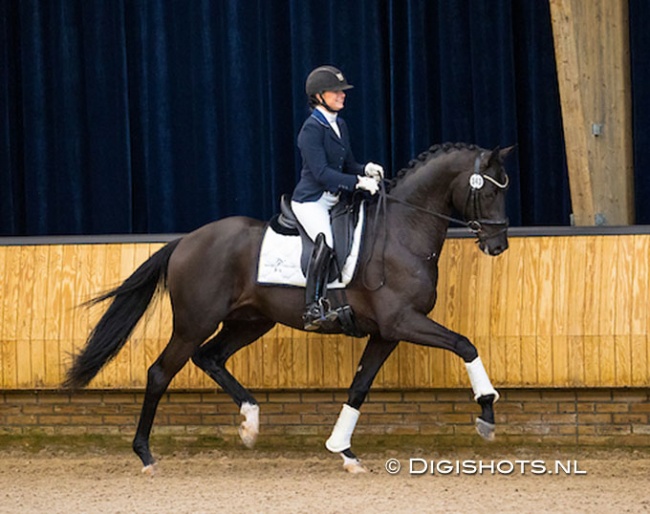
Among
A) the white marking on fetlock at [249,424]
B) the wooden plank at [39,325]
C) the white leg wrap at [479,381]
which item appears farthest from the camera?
the wooden plank at [39,325]

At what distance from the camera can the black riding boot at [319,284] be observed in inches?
292

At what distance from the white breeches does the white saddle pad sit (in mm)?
128

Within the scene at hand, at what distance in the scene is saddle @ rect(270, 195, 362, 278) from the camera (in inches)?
293

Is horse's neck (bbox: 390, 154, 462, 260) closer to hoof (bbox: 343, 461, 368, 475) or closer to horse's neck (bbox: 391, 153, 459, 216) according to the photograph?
horse's neck (bbox: 391, 153, 459, 216)

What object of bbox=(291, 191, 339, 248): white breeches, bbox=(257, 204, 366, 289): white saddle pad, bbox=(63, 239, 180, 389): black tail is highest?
bbox=(291, 191, 339, 248): white breeches

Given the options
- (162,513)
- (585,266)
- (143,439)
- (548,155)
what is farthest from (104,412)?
(548,155)

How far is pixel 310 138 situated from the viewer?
7492mm

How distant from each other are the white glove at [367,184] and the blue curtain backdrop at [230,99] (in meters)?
2.88

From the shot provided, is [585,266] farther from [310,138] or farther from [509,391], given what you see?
[310,138]

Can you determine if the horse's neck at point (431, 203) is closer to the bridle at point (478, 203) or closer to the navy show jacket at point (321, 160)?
the bridle at point (478, 203)

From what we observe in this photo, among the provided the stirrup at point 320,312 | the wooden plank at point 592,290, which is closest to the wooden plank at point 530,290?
the wooden plank at point 592,290

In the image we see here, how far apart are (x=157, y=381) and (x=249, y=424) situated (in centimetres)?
62

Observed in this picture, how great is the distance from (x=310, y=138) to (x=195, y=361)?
155 centimetres

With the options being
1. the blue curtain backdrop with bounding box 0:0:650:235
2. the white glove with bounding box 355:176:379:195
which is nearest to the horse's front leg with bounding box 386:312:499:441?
the white glove with bounding box 355:176:379:195
